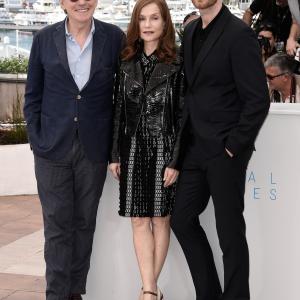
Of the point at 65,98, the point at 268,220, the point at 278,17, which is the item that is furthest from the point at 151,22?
the point at 278,17

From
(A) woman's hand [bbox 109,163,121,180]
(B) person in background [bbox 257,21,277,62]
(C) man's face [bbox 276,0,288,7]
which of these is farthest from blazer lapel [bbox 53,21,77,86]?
(C) man's face [bbox 276,0,288,7]

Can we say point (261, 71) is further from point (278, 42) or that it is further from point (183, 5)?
point (183, 5)

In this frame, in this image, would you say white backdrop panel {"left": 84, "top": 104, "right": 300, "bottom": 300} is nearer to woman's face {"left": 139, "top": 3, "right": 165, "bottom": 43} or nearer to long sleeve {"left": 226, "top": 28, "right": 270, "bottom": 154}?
long sleeve {"left": 226, "top": 28, "right": 270, "bottom": 154}

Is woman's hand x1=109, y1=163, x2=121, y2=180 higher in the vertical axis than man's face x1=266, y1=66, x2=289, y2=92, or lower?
lower

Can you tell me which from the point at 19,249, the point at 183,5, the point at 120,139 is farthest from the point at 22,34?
the point at 120,139

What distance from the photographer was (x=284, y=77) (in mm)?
4191

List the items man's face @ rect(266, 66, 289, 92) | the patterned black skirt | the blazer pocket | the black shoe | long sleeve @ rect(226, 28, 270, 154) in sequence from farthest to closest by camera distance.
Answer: man's face @ rect(266, 66, 289, 92)
the black shoe
the patterned black skirt
the blazer pocket
long sleeve @ rect(226, 28, 270, 154)

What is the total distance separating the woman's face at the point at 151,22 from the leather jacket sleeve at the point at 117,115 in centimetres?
24

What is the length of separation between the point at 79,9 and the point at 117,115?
0.57 metres

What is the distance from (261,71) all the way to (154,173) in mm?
779

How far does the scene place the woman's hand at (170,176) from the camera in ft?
11.5

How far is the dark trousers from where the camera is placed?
3719 millimetres

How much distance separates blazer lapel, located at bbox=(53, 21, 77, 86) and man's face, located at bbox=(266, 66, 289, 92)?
126 centimetres

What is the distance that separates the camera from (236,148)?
319 centimetres
